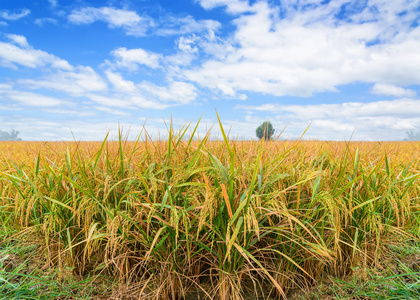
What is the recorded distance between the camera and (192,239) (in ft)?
6.73

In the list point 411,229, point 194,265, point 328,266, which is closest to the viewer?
point 194,265

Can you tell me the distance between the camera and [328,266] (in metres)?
2.40

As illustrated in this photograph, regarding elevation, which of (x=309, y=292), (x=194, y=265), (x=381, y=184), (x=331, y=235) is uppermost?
(x=381, y=184)

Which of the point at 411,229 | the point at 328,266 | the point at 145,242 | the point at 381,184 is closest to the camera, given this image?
the point at 145,242

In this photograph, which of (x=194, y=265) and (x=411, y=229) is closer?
(x=194, y=265)

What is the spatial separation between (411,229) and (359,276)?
1178 mm

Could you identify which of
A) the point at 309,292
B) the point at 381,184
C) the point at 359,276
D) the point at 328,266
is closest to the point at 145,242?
the point at 309,292

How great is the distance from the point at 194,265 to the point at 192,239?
24cm

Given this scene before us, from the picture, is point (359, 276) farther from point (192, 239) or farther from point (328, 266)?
point (192, 239)

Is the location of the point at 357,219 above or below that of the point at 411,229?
above

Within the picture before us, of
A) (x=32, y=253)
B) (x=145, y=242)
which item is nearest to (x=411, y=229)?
(x=145, y=242)

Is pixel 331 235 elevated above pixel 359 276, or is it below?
above

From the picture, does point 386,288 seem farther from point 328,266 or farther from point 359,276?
point 328,266

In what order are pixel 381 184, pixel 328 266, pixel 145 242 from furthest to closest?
pixel 381 184 → pixel 328 266 → pixel 145 242
